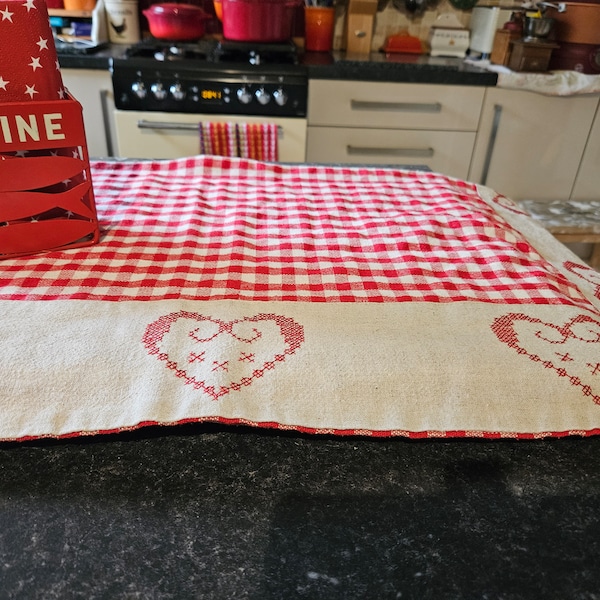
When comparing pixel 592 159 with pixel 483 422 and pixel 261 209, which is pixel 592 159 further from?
pixel 483 422

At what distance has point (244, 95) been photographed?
217cm

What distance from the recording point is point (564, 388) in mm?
557

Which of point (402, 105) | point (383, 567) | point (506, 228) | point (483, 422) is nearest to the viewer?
point (383, 567)

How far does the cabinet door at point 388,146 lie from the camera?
2342 mm

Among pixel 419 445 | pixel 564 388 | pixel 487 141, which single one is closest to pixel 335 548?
pixel 419 445

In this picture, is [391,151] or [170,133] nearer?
[170,133]

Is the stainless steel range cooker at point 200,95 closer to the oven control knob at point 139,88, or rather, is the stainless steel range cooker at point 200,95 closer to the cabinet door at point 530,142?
the oven control knob at point 139,88

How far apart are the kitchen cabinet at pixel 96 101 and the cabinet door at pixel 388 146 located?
2.69 feet

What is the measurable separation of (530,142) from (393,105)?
649 millimetres

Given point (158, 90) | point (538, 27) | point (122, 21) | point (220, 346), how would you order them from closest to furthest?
point (220, 346)
point (158, 90)
point (538, 27)
point (122, 21)

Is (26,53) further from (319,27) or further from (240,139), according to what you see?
(319,27)

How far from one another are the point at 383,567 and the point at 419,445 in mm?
142

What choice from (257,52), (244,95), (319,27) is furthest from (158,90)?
(319,27)

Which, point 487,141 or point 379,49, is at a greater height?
point 379,49
